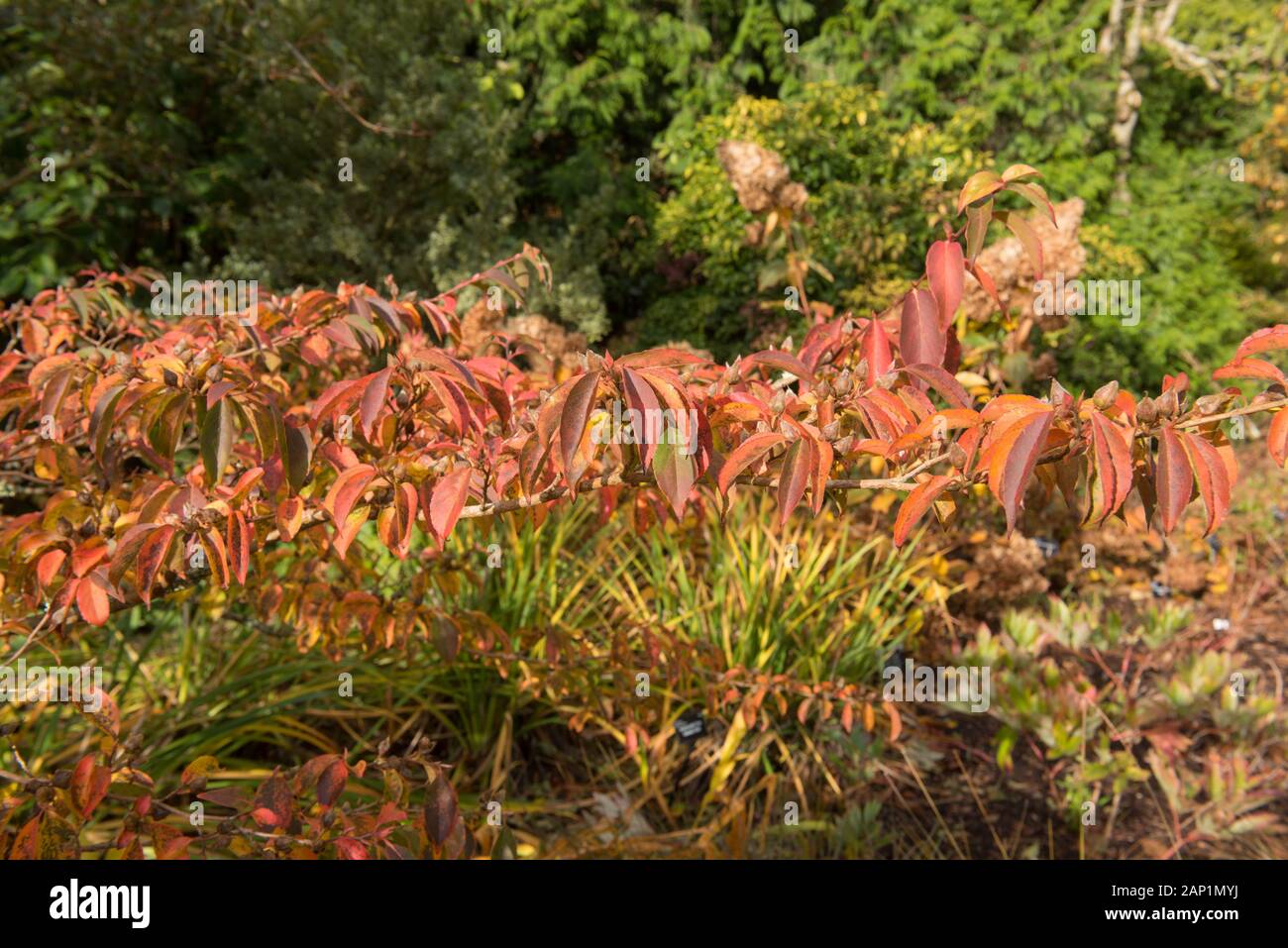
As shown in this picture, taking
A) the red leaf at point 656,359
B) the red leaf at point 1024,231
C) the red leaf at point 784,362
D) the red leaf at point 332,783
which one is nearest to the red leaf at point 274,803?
the red leaf at point 332,783

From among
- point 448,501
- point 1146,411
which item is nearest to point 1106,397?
point 1146,411

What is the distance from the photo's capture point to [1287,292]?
754cm

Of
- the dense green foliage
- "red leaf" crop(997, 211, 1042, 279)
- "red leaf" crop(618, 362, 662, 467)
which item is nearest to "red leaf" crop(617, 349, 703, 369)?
"red leaf" crop(618, 362, 662, 467)

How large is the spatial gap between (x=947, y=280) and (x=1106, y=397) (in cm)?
35

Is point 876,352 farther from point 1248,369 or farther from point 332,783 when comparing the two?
point 332,783

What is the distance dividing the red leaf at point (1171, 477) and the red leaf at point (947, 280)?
1.25ft

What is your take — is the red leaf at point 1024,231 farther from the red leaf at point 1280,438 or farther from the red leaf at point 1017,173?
the red leaf at point 1280,438

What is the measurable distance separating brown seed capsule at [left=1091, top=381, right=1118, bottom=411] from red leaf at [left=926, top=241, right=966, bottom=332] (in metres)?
0.29

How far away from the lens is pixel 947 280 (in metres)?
1.38

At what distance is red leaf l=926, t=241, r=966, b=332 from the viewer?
4.51 feet

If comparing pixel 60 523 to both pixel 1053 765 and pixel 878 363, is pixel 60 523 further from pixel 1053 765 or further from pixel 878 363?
pixel 1053 765

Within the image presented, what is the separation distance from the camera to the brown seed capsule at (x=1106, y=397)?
3.60ft
